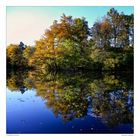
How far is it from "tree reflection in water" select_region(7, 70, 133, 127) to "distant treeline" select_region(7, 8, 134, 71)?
0.64 feet

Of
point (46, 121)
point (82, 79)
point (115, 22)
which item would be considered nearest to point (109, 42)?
point (115, 22)

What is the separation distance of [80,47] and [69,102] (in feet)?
4.90

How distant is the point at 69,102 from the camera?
18.7 ft

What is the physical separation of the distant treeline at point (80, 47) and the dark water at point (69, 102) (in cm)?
19

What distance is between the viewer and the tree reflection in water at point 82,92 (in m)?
5.26

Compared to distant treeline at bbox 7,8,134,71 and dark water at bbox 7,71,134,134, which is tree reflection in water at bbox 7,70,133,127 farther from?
distant treeline at bbox 7,8,134,71

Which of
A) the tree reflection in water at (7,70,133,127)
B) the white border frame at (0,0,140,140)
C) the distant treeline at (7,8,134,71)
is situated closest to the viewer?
the white border frame at (0,0,140,140)

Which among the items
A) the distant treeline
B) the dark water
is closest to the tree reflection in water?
the dark water

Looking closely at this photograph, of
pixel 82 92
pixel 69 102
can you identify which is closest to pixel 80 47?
pixel 82 92

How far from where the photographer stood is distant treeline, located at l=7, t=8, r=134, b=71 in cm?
638

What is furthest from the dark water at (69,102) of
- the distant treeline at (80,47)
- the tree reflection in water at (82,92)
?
the distant treeline at (80,47)
